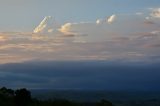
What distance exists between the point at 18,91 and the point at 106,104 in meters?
16.4

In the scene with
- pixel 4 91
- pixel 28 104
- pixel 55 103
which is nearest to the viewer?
pixel 55 103

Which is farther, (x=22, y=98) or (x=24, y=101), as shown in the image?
(x=22, y=98)

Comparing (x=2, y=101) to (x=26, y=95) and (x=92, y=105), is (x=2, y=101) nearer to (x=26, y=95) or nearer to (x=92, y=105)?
(x=26, y=95)

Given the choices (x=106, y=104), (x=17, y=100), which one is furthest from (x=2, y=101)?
(x=106, y=104)

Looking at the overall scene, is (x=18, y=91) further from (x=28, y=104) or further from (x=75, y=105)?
(x=75, y=105)

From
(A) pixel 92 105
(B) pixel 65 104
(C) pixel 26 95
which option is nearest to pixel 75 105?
(B) pixel 65 104

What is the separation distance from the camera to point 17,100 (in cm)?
10406

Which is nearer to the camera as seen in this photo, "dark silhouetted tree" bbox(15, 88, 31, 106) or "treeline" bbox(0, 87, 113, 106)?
"treeline" bbox(0, 87, 113, 106)

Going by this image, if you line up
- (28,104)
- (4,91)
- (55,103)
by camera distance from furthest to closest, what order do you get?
1. (4,91)
2. (28,104)
3. (55,103)

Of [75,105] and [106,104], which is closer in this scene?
[75,105]

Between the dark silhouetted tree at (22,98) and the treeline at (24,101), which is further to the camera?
the dark silhouetted tree at (22,98)

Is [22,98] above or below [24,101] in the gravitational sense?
above

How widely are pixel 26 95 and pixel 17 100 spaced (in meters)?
2.50

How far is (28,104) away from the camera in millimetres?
102938
